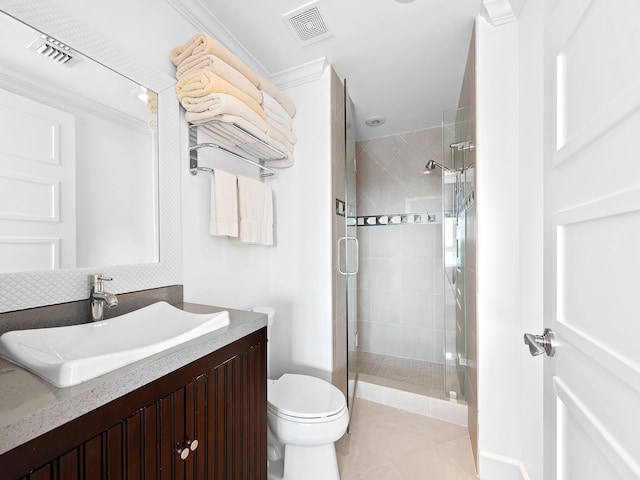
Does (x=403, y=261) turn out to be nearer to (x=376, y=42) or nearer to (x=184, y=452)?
(x=376, y=42)

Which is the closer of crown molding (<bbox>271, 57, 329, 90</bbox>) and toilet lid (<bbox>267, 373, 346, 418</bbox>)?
toilet lid (<bbox>267, 373, 346, 418</bbox>)

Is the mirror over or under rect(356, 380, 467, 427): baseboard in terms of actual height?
over

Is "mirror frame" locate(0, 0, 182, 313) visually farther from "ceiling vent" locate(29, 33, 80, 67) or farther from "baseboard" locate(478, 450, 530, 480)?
"baseboard" locate(478, 450, 530, 480)

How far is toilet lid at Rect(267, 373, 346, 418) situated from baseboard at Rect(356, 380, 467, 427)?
0.86 meters

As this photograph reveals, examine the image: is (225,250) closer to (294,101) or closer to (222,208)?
(222,208)

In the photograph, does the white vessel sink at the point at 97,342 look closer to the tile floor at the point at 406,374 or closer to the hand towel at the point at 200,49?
the hand towel at the point at 200,49

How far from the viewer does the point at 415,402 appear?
2.10 m

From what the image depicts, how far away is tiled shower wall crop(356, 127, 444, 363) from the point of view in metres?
2.87

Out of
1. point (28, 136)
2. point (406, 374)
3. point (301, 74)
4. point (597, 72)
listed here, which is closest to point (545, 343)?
point (597, 72)

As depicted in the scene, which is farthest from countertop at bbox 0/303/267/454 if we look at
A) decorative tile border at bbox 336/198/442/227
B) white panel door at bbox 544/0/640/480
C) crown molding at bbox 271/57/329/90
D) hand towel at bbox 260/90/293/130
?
decorative tile border at bbox 336/198/442/227

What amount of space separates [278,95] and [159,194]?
978mm

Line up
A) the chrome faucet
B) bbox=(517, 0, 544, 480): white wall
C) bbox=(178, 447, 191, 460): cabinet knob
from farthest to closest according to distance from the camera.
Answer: bbox=(517, 0, 544, 480): white wall
the chrome faucet
bbox=(178, 447, 191, 460): cabinet knob

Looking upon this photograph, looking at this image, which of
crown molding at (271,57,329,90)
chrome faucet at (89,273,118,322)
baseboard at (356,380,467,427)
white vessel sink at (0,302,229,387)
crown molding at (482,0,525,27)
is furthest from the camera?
baseboard at (356,380,467,427)

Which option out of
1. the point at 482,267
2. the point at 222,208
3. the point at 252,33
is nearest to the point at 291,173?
the point at 222,208
